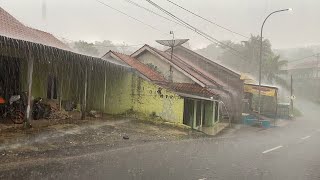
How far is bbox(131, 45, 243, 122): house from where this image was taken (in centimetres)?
2890

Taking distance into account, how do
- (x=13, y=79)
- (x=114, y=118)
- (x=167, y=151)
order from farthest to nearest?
1. (x=114, y=118)
2. (x=13, y=79)
3. (x=167, y=151)

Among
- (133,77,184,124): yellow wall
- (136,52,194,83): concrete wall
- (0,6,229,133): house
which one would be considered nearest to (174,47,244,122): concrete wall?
(136,52,194,83): concrete wall

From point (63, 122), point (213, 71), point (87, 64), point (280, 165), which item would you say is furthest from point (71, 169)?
point (213, 71)

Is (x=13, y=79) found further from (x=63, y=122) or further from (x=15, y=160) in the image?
(x=15, y=160)

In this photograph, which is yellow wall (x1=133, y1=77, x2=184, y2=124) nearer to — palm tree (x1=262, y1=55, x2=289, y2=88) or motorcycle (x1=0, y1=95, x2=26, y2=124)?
motorcycle (x1=0, y1=95, x2=26, y2=124)

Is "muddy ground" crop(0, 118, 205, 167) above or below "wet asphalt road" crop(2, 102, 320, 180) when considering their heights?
above

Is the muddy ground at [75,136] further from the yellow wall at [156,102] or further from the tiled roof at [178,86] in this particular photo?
the tiled roof at [178,86]

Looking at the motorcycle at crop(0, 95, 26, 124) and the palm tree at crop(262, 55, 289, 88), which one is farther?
the palm tree at crop(262, 55, 289, 88)

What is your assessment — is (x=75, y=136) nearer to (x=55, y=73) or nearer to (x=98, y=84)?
(x=55, y=73)

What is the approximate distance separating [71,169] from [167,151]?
544cm

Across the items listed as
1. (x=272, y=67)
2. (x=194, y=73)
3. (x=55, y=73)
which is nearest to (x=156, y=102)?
(x=55, y=73)

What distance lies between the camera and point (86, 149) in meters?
13.7

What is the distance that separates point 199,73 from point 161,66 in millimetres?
5314

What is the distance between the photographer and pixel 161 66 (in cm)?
2984
